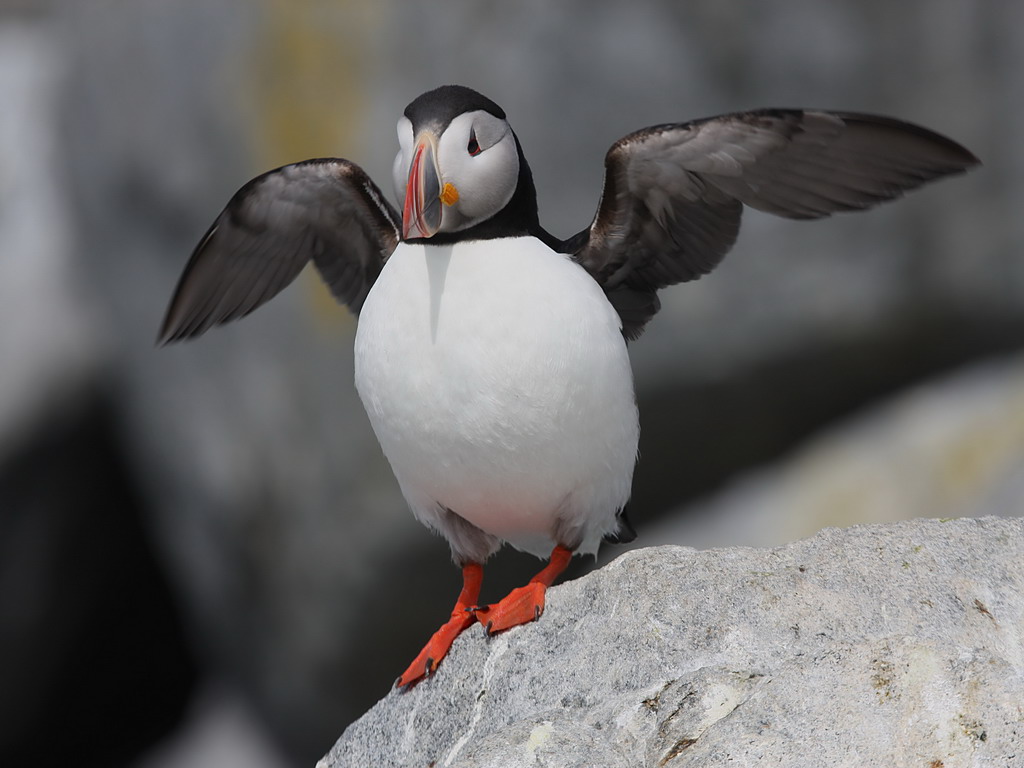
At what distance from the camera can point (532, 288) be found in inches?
141

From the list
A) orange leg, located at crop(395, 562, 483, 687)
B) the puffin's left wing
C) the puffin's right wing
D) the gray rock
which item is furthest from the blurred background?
orange leg, located at crop(395, 562, 483, 687)

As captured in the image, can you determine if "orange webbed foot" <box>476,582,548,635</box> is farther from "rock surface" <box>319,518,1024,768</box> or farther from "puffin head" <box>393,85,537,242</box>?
"puffin head" <box>393,85,537,242</box>

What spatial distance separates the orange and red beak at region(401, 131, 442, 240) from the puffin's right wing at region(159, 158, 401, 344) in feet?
2.40

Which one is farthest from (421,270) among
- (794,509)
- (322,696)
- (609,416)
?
(322,696)

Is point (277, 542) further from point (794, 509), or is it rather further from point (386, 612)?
point (794, 509)

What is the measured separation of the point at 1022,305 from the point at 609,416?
14.6ft

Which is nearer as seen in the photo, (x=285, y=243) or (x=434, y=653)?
(x=434, y=653)

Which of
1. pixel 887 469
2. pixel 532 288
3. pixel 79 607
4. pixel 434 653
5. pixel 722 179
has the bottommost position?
pixel 79 607

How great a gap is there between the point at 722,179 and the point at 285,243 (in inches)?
59.6

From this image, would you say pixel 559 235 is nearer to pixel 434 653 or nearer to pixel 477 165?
pixel 477 165

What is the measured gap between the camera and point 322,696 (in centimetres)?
773

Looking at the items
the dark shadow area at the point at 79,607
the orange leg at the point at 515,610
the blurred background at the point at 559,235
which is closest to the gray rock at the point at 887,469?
the blurred background at the point at 559,235

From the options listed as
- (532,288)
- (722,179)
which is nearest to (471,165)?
(532,288)

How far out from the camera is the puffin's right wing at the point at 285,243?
165 inches
